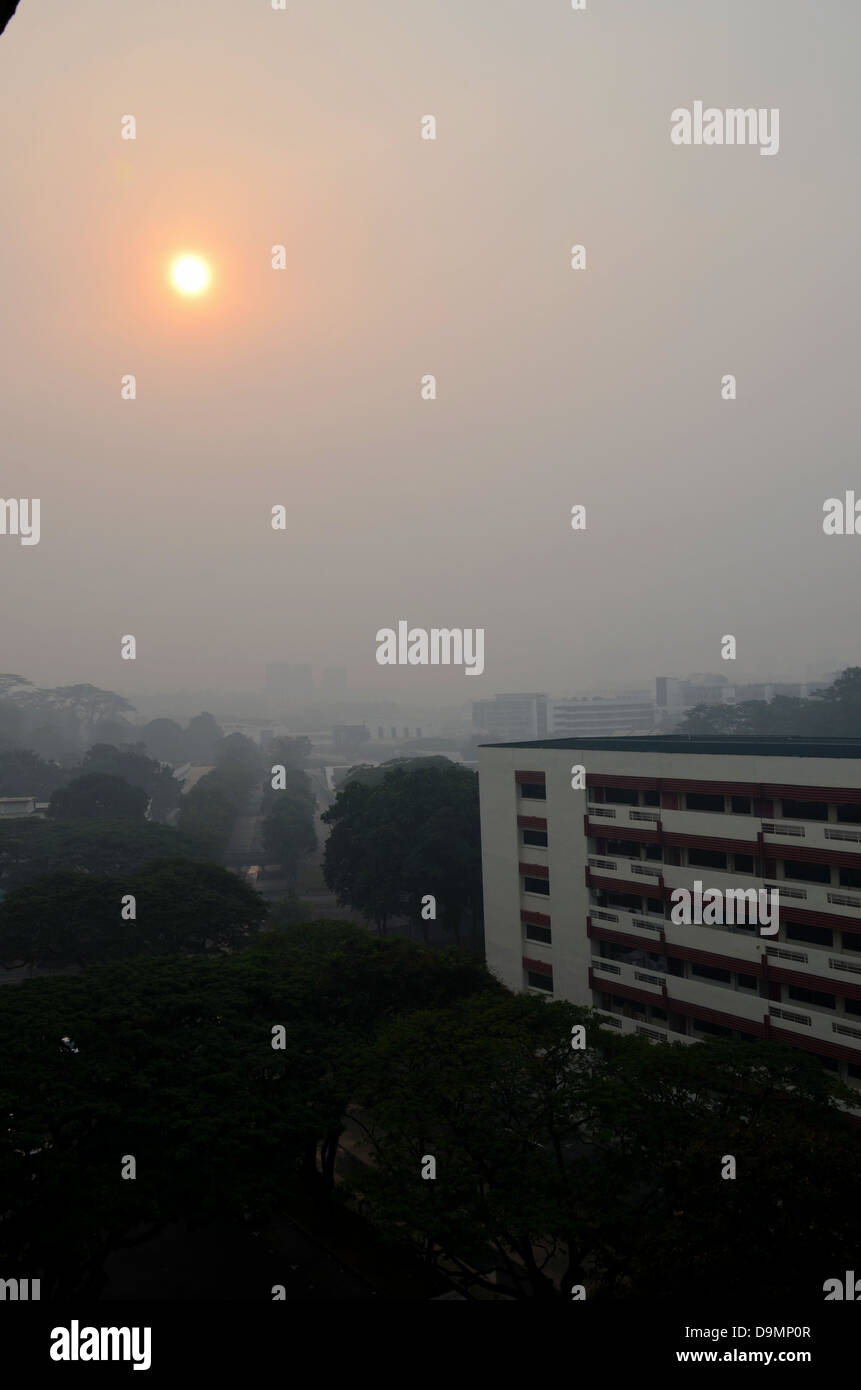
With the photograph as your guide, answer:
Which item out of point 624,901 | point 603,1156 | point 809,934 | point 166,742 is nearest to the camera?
point 603,1156

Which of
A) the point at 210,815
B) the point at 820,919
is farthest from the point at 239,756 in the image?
the point at 820,919

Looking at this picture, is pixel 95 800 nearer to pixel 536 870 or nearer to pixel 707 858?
pixel 536 870

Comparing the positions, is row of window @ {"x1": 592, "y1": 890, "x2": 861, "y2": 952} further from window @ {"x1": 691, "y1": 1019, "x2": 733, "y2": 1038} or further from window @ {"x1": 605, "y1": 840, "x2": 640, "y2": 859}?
window @ {"x1": 691, "y1": 1019, "x2": 733, "y2": 1038}

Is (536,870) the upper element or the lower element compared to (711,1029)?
upper

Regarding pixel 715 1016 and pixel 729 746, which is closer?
pixel 715 1016

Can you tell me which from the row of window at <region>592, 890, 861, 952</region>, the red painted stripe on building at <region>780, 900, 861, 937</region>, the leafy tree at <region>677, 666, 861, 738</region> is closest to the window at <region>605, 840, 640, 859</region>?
the row of window at <region>592, 890, 861, 952</region>

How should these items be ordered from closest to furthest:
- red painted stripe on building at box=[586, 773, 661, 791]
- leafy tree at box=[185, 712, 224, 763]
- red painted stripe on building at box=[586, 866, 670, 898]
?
red painted stripe on building at box=[586, 866, 670, 898]
red painted stripe on building at box=[586, 773, 661, 791]
leafy tree at box=[185, 712, 224, 763]
